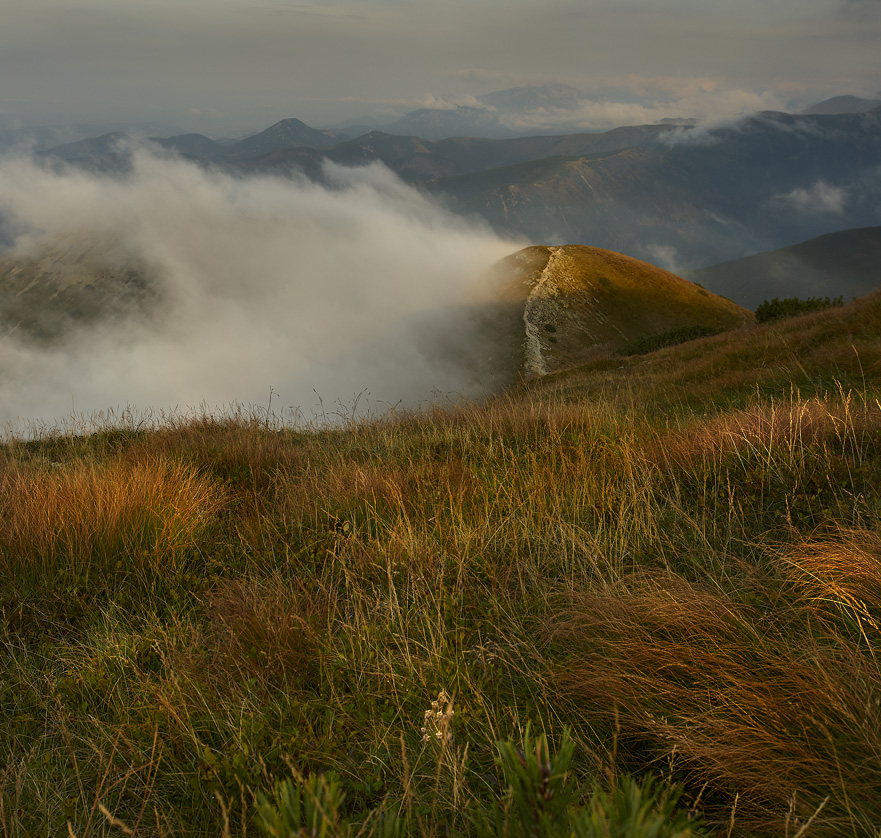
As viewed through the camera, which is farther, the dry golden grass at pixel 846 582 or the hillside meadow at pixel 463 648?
the dry golden grass at pixel 846 582

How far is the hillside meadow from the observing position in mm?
1837

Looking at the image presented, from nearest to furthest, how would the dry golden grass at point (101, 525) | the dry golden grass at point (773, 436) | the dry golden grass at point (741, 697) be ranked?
1. the dry golden grass at point (741, 697)
2. the dry golden grass at point (101, 525)
3. the dry golden grass at point (773, 436)

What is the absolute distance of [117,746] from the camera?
Result: 238cm

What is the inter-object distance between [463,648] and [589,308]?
281 ft

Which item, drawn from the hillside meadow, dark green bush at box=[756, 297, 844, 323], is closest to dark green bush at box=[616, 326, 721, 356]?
dark green bush at box=[756, 297, 844, 323]

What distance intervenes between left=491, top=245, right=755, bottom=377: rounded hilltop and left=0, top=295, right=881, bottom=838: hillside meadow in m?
68.2

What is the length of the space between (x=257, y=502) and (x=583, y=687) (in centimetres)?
382

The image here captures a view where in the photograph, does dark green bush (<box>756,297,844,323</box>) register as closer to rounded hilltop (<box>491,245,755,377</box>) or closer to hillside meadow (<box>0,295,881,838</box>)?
hillside meadow (<box>0,295,881,838</box>)

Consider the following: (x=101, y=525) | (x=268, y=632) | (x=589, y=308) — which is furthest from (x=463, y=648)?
(x=589, y=308)

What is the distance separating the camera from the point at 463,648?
2797 mm

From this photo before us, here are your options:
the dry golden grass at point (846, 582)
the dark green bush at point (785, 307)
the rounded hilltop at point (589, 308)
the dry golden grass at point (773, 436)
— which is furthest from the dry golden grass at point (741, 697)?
the rounded hilltop at point (589, 308)

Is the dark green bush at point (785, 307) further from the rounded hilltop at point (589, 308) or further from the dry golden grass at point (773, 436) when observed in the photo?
the rounded hilltop at point (589, 308)

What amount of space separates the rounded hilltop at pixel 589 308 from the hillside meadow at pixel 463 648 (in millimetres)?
68230

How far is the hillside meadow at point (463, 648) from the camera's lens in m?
1.84
